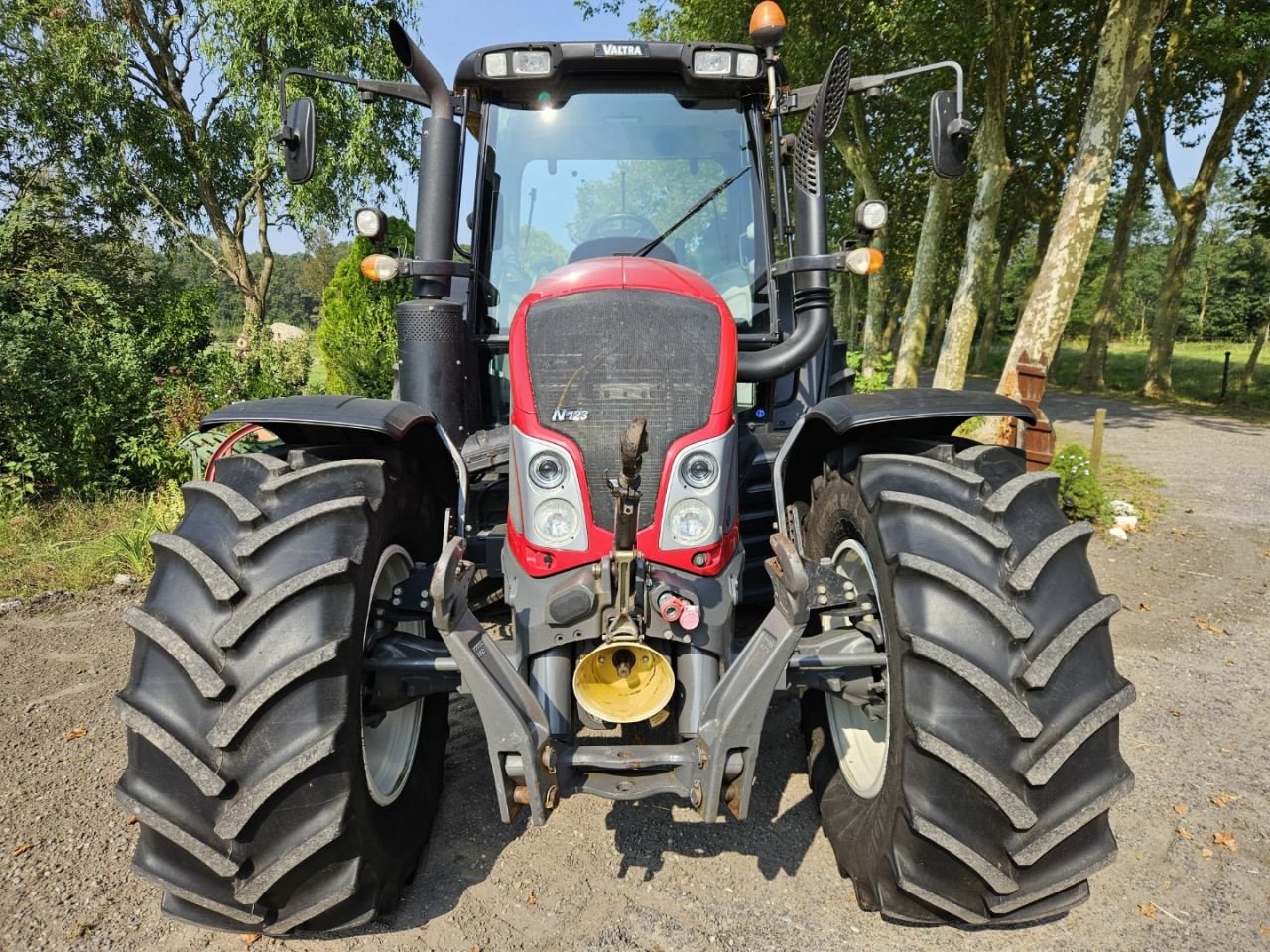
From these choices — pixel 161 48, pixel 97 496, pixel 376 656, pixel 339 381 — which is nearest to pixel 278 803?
pixel 376 656

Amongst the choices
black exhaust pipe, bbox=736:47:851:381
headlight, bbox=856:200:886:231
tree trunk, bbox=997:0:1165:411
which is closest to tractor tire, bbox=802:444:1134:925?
black exhaust pipe, bbox=736:47:851:381

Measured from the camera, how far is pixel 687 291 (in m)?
2.45

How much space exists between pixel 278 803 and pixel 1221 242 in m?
52.5

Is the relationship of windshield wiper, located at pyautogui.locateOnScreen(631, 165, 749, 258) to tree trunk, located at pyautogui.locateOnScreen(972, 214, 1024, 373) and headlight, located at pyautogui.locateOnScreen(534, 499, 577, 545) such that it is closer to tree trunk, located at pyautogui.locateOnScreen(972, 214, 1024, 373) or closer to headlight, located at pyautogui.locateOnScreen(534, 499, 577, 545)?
headlight, located at pyautogui.locateOnScreen(534, 499, 577, 545)

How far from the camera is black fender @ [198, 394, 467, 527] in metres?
2.30

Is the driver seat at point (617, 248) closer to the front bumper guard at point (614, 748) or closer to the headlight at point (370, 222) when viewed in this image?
the headlight at point (370, 222)

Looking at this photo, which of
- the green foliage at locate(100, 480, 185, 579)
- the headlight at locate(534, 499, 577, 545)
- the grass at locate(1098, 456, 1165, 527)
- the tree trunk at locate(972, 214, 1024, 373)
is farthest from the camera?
the tree trunk at locate(972, 214, 1024, 373)

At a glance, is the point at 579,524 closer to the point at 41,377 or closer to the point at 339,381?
the point at 41,377

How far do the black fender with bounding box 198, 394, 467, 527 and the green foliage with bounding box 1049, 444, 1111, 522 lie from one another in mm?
5844

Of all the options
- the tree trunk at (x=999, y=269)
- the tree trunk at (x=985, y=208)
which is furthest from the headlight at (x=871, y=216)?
the tree trunk at (x=999, y=269)

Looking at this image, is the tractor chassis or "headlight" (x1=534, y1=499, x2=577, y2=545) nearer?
the tractor chassis

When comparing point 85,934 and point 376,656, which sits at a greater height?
point 376,656

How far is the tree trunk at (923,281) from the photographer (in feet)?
43.8

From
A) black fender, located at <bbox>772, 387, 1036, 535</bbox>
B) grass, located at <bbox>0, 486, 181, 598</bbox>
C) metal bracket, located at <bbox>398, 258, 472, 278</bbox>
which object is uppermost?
metal bracket, located at <bbox>398, 258, 472, 278</bbox>
